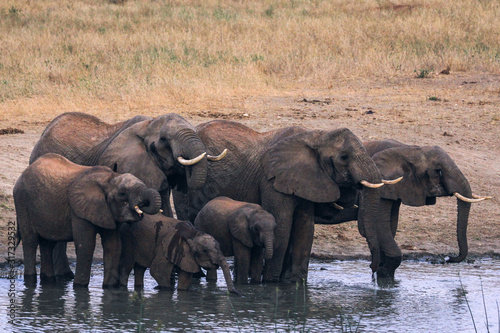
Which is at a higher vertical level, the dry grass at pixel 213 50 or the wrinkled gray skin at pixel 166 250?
the dry grass at pixel 213 50

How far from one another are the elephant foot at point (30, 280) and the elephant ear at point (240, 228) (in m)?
1.89

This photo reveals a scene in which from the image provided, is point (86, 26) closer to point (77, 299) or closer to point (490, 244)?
point (490, 244)

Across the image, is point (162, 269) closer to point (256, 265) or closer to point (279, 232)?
point (256, 265)

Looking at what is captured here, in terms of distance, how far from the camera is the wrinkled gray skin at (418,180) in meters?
9.12

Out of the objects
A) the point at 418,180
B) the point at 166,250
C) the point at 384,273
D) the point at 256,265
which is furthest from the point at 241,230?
the point at 418,180

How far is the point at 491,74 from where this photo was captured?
18.4 m

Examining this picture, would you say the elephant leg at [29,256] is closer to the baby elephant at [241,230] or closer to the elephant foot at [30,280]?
the elephant foot at [30,280]

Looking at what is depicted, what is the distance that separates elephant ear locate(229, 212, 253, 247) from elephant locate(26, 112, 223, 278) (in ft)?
1.75

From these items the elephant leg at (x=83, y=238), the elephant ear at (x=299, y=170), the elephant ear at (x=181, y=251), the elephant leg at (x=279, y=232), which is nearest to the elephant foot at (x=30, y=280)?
the elephant leg at (x=83, y=238)

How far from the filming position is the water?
23.4ft

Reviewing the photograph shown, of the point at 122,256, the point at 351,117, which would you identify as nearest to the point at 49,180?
the point at 122,256

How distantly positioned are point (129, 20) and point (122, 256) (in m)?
16.6

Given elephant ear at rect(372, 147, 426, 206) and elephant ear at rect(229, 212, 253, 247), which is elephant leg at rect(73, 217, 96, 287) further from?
elephant ear at rect(372, 147, 426, 206)

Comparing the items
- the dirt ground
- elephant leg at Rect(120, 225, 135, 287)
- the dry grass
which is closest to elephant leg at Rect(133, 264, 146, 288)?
elephant leg at Rect(120, 225, 135, 287)
